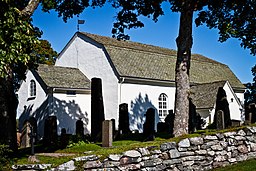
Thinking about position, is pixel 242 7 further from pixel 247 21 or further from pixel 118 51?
pixel 118 51

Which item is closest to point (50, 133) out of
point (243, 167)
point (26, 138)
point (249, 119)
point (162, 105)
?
point (26, 138)

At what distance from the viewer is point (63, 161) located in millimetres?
8344

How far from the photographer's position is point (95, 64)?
107 ft

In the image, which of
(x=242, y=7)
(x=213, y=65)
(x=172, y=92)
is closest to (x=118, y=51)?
(x=172, y=92)

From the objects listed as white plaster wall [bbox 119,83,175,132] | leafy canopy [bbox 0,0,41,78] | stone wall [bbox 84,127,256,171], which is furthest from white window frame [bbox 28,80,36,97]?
leafy canopy [bbox 0,0,41,78]

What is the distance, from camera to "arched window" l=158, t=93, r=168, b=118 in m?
33.5

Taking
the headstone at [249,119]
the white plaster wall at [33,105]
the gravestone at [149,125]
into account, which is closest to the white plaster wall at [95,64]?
the white plaster wall at [33,105]

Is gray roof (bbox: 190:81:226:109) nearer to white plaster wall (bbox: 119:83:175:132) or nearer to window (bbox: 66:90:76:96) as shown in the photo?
white plaster wall (bbox: 119:83:175:132)

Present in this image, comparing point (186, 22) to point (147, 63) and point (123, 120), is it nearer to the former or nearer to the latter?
point (123, 120)

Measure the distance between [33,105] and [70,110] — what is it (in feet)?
10.6

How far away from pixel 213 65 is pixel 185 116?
3000cm

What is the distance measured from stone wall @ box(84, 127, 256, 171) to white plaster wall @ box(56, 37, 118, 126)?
19.6m

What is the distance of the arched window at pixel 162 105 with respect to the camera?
3350 centimetres

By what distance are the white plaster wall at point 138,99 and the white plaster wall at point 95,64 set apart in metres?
0.91
